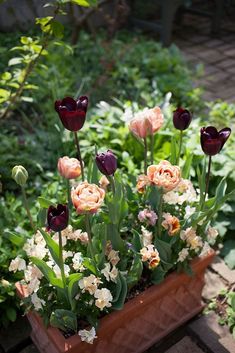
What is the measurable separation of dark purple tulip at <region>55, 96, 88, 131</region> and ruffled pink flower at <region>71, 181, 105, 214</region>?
0.70 ft

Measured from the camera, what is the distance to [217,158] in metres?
2.34

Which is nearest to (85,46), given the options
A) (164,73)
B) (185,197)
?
(164,73)

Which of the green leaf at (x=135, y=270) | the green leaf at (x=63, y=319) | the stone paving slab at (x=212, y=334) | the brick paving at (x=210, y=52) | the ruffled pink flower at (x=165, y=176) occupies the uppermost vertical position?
the ruffled pink flower at (x=165, y=176)

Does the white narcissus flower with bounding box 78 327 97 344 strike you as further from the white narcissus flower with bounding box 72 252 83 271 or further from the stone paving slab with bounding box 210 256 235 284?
the stone paving slab with bounding box 210 256 235 284

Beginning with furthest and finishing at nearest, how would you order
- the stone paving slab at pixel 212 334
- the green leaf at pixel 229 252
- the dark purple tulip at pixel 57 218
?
the green leaf at pixel 229 252 < the stone paving slab at pixel 212 334 < the dark purple tulip at pixel 57 218

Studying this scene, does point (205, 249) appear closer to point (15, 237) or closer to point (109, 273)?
point (109, 273)

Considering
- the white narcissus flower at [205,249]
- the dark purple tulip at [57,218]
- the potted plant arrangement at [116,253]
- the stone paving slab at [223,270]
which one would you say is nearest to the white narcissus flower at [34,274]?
the potted plant arrangement at [116,253]

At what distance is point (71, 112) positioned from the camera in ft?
4.45

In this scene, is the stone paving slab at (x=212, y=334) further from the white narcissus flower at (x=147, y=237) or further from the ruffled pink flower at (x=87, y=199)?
the ruffled pink flower at (x=87, y=199)

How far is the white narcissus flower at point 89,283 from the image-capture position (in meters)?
1.41

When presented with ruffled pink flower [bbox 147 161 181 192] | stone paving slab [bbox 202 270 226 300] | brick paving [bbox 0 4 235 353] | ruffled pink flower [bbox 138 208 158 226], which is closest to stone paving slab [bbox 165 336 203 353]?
brick paving [bbox 0 4 235 353]

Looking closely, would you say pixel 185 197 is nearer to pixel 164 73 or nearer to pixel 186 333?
pixel 186 333

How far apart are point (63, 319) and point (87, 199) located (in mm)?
455

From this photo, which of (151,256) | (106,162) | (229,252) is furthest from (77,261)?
(229,252)
